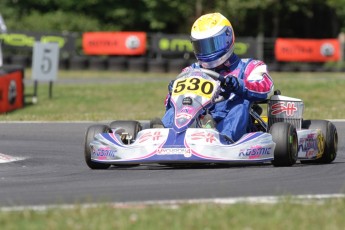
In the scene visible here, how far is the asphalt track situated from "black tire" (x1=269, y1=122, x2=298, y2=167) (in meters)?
0.09

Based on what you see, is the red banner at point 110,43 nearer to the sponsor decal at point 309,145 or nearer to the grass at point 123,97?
the grass at point 123,97

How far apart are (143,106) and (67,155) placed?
11001 millimetres

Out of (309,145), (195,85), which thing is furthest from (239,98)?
(309,145)

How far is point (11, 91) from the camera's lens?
2012cm

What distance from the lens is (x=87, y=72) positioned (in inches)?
1296

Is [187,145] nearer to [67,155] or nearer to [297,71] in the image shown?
[67,155]

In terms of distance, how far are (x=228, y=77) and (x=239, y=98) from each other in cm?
27

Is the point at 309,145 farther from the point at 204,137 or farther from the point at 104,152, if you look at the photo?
the point at 104,152

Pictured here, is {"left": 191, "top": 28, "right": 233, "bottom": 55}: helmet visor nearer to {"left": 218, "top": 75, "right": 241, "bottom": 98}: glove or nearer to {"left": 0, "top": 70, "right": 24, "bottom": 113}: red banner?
{"left": 218, "top": 75, "right": 241, "bottom": 98}: glove

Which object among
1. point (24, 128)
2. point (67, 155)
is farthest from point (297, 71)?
point (67, 155)

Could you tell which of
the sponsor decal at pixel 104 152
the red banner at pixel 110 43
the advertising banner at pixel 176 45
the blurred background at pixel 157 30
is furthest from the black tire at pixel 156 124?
the red banner at pixel 110 43

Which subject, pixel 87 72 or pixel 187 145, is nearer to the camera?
pixel 187 145

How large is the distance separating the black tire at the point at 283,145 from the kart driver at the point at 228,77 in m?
0.36

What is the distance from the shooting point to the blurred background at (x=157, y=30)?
3372 centimetres
